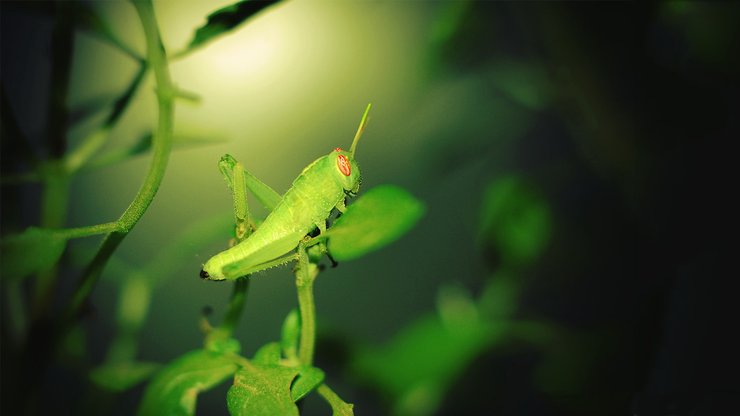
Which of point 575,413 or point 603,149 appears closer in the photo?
point 575,413

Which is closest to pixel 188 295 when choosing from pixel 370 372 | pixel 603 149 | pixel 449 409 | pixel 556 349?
pixel 370 372

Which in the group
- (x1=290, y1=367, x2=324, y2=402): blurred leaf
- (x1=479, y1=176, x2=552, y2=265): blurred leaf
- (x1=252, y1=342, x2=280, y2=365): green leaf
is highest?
(x1=252, y1=342, x2=280, y2=365): green leaf

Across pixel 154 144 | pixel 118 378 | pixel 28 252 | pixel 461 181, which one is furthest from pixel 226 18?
pixel 461 181

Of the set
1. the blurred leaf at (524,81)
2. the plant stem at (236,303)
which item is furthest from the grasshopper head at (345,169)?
the blurred leaf at (524,81)

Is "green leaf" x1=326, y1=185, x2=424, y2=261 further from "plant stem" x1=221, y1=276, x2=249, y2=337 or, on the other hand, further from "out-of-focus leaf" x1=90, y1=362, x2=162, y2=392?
"out-of-focus leaf" x1=90, y1=362, x2=162, y2=392

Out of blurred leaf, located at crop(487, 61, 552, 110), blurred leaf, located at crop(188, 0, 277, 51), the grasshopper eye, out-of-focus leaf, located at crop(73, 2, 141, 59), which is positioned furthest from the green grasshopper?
blurred leaf, located at crop(487, 61, 552, 110)

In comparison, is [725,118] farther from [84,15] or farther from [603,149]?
[84,15]

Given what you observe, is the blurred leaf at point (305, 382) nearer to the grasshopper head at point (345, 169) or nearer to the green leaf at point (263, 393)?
→ the green leaf at point (263, 393)
